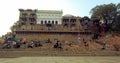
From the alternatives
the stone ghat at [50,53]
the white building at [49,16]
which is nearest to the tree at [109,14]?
the white building at [49,16]

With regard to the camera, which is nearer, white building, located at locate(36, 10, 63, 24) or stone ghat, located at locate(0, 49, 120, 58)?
stone ghat, located at locate(0, 49, 120, 58)

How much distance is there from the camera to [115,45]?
59.8 meters

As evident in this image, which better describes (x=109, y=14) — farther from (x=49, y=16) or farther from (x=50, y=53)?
(x=50, y=53)

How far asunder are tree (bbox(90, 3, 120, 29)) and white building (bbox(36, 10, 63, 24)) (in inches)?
843

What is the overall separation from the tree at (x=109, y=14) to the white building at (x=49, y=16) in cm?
2142

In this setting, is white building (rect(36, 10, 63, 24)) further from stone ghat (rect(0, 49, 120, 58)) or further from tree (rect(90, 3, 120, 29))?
stone ghat (rect(0, 49, 120, 58))

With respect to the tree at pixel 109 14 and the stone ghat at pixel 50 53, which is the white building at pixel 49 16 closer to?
the tree at pixel 109 14

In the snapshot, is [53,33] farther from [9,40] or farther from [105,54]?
[105,54]

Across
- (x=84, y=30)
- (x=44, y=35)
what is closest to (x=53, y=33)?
(x=44, y=35)

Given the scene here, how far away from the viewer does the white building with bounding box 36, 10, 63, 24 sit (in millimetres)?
100938

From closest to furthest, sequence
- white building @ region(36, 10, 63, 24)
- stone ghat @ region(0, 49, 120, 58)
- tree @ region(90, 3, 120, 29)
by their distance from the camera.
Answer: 1. stone ghat @ region(0, 49, 120, 58)
2. tree @ region(90, 3, 120, 29)
3. white building @ region(36, 10, 63, 24)

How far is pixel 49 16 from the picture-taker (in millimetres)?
101500

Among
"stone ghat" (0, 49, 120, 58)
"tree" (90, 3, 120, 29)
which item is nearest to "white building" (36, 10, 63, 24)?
"tree" (90, 3, 120, 29)

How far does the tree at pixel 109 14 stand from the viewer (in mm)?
76250
